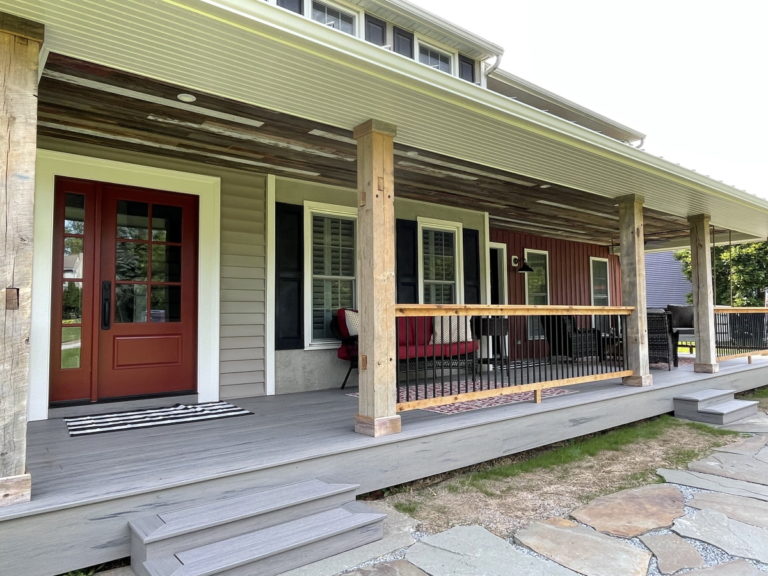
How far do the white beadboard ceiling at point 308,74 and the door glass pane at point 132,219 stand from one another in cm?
158

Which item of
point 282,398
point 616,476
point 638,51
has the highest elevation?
point 638,51

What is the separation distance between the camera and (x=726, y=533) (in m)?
2.59

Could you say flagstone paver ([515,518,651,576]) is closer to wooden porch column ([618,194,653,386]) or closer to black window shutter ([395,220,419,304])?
wooden porch column ([618,194,653,386])

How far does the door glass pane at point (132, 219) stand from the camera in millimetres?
4199

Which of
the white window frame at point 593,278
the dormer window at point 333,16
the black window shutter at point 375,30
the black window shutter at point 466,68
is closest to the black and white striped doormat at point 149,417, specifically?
the dormer window at point 333,16

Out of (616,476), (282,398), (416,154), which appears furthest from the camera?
(282,398)

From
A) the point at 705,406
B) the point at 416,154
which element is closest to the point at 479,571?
the point at 416,154

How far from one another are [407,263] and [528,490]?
3229 mm

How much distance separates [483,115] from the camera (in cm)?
334

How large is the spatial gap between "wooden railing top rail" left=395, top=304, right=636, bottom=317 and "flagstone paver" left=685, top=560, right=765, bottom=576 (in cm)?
199

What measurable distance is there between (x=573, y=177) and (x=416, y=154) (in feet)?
A: 5.10

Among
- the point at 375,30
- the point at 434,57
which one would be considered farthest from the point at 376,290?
the point at 434,57

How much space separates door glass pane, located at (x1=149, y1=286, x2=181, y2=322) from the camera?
4348 mm

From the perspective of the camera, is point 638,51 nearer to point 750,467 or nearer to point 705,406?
point 705,406
